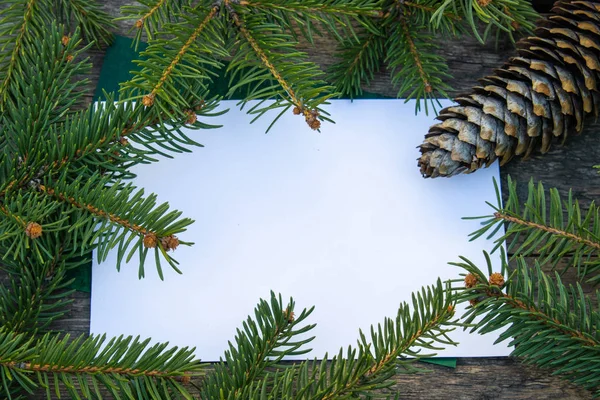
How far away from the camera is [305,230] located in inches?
22.1

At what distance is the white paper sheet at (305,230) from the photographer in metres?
0.54

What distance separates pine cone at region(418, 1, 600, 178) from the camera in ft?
1.68

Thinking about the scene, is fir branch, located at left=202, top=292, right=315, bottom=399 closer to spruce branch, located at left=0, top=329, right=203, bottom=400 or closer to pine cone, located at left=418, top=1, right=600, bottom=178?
spruce branch, located at left=0, top=329, right=203, bottom=400

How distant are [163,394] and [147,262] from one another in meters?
0.13

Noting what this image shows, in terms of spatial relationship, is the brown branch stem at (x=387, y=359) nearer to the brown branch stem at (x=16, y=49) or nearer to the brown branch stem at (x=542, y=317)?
the brown branch stem at (x=542, y=317)

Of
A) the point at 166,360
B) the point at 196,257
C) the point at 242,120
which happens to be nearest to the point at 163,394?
the point at 166,360

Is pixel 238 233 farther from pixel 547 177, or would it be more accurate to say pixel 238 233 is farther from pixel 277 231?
pixel 547 177

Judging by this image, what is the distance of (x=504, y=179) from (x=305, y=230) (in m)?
0.17

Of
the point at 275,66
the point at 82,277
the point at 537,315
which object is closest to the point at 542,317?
the point at 537,315

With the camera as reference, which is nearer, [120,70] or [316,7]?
[316,7]

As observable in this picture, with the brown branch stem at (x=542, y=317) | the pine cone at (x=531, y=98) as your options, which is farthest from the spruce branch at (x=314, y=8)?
the brown branch stem at (x=542, y=317)

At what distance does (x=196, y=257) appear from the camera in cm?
55

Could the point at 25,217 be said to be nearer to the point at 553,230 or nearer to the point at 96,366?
the point at 96,366

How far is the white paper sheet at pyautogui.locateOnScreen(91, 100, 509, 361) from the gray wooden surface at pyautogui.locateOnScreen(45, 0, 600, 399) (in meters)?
0.01
